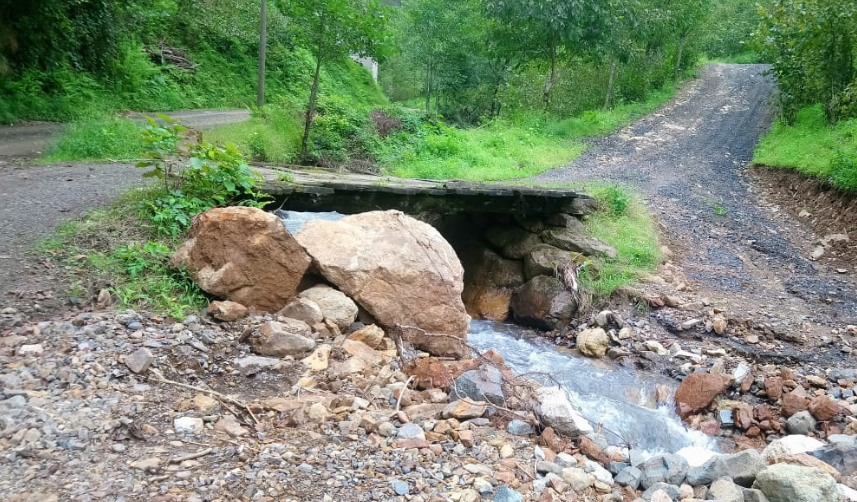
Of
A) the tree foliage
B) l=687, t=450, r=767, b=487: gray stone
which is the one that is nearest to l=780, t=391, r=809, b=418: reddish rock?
l=687, t=450, r=767, b=487: gray stone

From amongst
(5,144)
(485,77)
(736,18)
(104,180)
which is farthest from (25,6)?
(736,18)

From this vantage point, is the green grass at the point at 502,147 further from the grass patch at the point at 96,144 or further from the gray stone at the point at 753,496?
the gray stone at the point at 753,496

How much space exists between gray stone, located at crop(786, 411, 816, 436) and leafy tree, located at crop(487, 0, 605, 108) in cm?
1531

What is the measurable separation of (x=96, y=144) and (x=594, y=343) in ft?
25.2

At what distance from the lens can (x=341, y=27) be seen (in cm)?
Result: 976

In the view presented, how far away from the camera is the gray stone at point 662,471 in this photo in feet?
11.9

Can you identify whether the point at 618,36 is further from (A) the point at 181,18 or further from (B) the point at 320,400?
(B) the point at 320,400

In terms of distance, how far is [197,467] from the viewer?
290 cm

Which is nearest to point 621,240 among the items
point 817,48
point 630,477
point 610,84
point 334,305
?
point 334,305

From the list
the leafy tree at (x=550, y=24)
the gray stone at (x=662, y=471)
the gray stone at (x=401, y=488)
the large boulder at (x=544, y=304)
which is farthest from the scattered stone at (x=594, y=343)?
the leafy tree at (x=550, y=24)

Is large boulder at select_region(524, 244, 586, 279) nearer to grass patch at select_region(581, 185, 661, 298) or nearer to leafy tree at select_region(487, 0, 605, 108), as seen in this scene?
grass patch at select_region(581, 185, 661, 298)

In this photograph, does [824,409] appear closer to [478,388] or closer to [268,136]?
[478,388]

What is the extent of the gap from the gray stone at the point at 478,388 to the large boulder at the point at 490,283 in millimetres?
4515

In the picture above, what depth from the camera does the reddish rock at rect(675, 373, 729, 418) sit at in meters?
5.66
